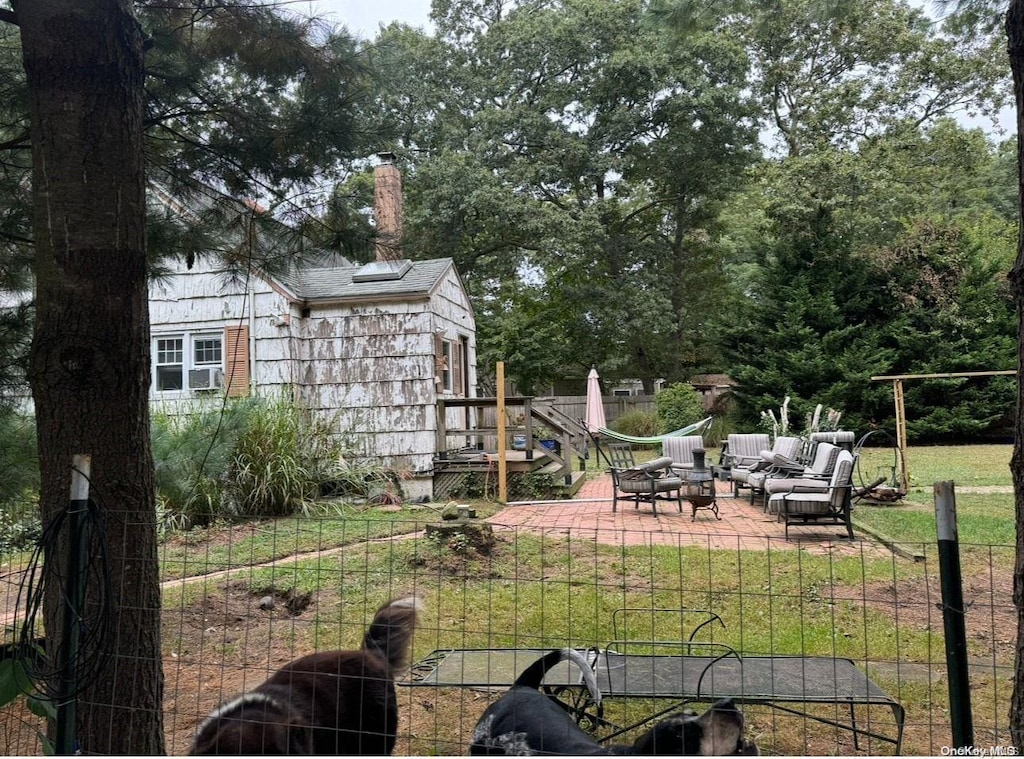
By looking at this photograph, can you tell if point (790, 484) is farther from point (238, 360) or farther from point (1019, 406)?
point (238, 360)

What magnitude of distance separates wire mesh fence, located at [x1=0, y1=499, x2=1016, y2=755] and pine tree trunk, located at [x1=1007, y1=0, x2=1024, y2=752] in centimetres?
66

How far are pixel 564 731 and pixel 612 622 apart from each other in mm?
2468

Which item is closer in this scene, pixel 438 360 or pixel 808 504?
pixel 808 504

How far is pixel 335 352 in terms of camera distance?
11.4 meters

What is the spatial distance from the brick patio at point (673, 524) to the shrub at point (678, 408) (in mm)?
7160

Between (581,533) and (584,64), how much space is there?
1900cm

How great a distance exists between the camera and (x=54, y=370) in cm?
243

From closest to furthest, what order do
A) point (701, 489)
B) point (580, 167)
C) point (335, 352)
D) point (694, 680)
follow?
1. point (694, 680)
2. point (701, 489)
3. point (335, 352)
4. point (580, 167)

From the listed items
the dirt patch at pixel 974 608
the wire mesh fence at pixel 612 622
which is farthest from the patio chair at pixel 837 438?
the dirt patch at pixel 974 608

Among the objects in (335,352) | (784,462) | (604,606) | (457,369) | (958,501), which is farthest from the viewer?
(457,369)

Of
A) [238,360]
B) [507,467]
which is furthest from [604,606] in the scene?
[238,360]

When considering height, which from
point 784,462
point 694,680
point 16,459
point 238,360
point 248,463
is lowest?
point 694,680

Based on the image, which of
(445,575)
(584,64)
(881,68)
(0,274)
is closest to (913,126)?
(881,68)

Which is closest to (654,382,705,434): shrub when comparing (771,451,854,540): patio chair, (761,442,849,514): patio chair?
(761,442,849,514): patio chair
